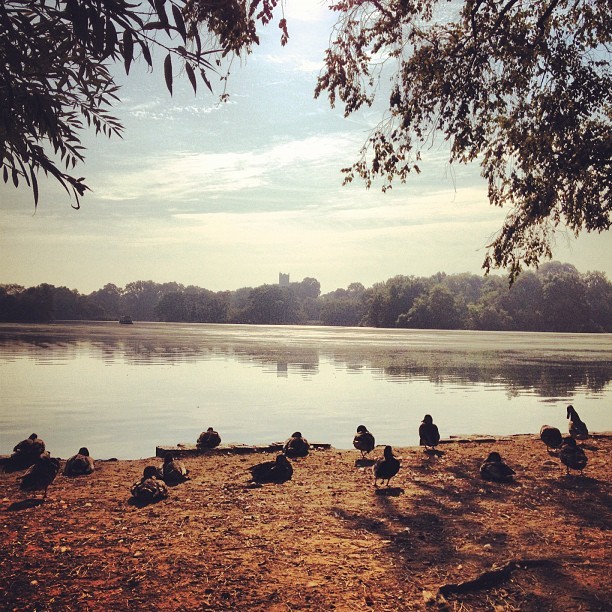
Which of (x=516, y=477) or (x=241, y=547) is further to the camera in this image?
(x=516, y=477)

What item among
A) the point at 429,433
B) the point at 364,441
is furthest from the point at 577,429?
the point at 364,441

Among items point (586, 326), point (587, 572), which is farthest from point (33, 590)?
point (586, 326)

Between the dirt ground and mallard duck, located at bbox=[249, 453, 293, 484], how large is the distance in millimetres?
317

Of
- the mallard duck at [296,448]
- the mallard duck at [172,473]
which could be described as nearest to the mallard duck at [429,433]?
the mallard duck at [296,448]

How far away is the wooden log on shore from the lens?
41.7 ft

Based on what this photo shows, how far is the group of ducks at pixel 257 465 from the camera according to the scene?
367 inches

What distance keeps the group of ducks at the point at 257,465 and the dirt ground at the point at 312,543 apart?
0.24m

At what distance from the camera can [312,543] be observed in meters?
7.18

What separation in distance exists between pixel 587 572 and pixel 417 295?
158201 millimetres

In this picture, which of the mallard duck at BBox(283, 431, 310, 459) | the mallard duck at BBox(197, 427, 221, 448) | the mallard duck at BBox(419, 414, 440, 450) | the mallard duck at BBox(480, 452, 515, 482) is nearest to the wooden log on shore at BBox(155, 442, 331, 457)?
the mallard duck at BBox(197, 427, 221, 448)

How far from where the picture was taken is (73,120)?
12.7 meters

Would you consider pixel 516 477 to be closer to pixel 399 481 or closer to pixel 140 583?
pixel 399 481

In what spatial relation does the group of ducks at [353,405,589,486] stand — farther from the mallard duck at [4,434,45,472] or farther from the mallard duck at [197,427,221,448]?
the mallard duck at [4,434,45,472]

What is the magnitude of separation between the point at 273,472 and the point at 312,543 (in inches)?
129
